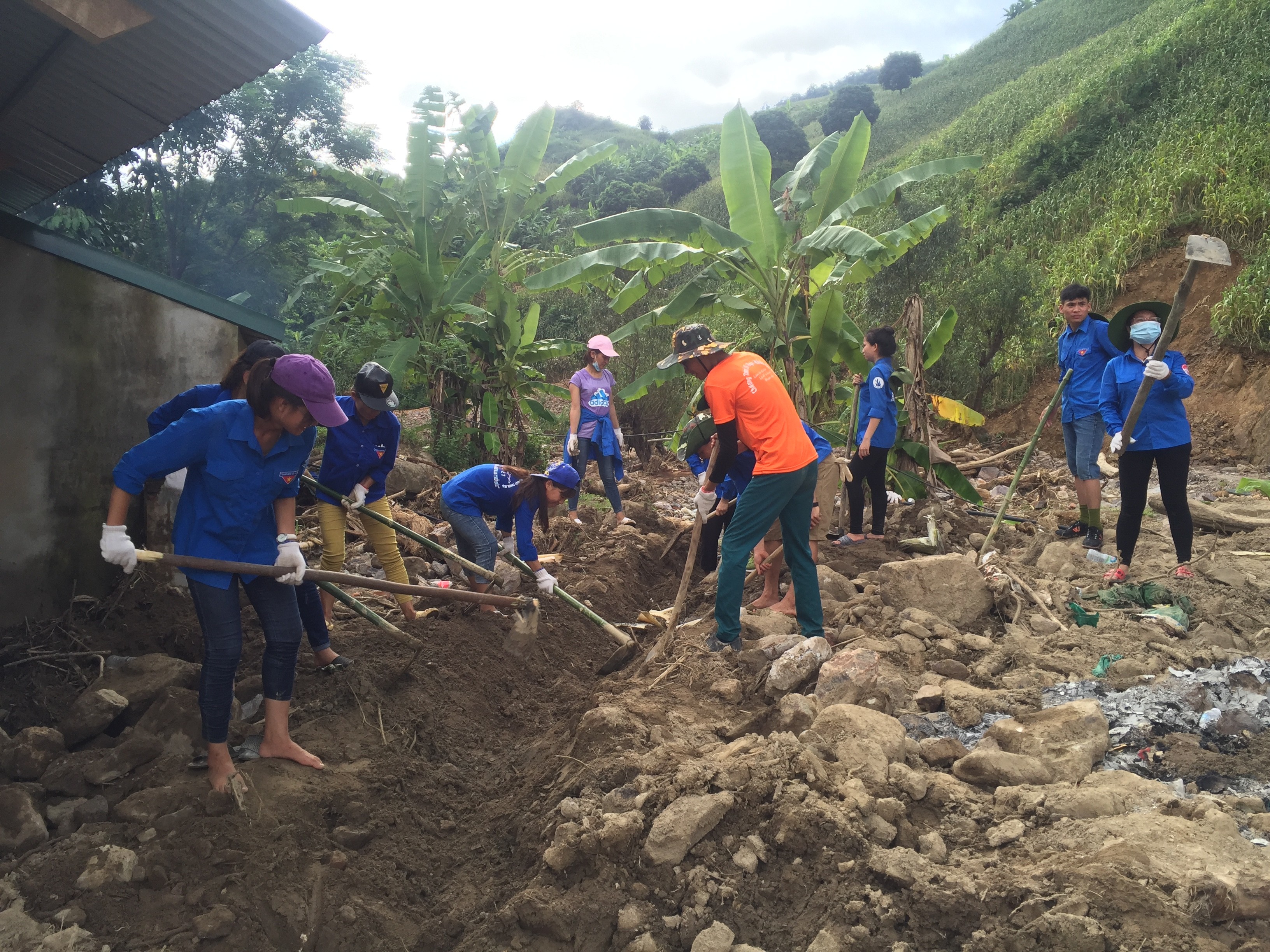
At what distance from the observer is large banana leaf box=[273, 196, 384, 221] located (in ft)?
30.8

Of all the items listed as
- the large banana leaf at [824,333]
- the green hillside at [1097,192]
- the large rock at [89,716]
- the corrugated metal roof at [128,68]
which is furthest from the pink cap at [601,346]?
the green hillside at [1097,192]

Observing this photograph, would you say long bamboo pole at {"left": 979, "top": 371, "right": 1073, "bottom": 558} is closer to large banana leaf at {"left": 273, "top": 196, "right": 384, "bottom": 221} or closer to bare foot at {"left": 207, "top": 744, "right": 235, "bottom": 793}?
bare foot at {"left": 207, "top": 744, "right": 235, "bottom": 793}

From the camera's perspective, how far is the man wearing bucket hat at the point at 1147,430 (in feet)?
16.3

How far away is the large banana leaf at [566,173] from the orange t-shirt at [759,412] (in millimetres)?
6223

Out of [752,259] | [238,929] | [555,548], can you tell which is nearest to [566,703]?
[238,929]

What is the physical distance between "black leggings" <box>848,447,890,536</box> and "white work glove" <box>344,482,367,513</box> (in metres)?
3.94

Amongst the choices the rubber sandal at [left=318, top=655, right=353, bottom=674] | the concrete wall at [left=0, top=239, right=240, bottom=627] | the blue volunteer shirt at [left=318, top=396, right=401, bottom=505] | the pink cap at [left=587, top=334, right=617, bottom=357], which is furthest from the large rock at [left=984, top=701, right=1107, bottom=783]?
the pink cap at [left=587, top=334, right=617, bottom=357]

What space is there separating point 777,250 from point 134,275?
190 inches

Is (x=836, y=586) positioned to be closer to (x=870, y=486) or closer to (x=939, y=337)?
(x=870, y=486)

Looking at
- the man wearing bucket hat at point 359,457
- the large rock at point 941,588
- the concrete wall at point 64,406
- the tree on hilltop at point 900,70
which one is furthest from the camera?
the tree on hilltop at point 900,70

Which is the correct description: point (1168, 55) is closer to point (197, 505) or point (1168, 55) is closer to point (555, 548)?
point (555, 548)

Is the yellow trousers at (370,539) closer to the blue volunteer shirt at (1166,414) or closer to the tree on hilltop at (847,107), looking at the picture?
the blue volunteer shirt at (1166,414)

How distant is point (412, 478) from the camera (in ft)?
28.2

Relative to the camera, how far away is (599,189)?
1332 inches
